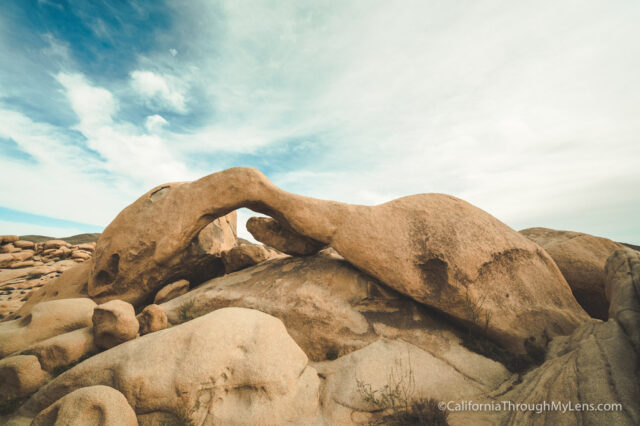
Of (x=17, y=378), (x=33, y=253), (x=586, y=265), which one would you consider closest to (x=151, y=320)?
(x=17, y=378)

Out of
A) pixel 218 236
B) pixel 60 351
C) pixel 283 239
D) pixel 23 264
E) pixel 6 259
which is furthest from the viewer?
pixel 23 264

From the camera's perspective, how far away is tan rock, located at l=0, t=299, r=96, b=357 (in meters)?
4.29

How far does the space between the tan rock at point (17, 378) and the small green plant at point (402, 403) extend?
432 cm

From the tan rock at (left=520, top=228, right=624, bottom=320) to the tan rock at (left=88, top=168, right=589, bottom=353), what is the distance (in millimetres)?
757

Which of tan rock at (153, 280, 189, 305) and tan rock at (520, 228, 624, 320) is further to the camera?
tan rock at (153, 280, 189, 305)

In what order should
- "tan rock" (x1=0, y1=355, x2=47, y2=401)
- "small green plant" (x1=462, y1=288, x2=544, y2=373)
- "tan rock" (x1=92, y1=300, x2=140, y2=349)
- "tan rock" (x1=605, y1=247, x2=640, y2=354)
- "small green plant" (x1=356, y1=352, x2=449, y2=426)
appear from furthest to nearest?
"small green plant" (x1=462, y1=288, x2=544, y2=373), "tan rock" (x1=92, y1=300, x2=140, y2=349), "tan rock" (x1=0, y1=355, x2=47, y2=401), "small green plant" (x1=356, y1=352, x2=449, y2=426), "tan rock" (x1=605, y1=247, x2=640, y2=354)

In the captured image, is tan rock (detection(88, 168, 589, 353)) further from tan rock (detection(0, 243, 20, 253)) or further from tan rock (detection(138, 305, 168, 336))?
tan rock (detection(0, 243, 20, 253))

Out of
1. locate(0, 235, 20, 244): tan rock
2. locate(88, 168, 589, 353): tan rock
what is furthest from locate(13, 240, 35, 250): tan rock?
locate(88, 168, 589, 353): tan rock

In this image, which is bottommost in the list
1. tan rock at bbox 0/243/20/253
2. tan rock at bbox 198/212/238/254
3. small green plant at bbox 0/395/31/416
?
small green plant at bbox 0/395/31/416

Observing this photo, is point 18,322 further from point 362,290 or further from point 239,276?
point 362,290

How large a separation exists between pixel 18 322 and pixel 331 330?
17.9 feet

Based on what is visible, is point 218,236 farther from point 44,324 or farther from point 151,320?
point 44,324

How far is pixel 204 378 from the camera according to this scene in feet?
10.9

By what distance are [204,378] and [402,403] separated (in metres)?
2.50
